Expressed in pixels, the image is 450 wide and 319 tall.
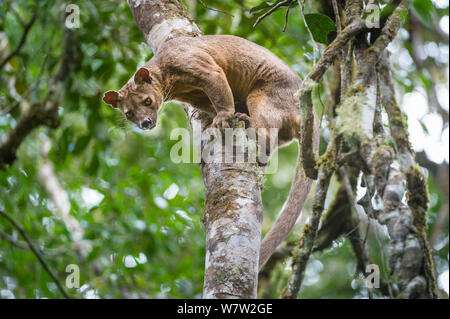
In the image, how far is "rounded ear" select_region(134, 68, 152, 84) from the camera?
12.1 ft

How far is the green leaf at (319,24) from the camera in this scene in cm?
272

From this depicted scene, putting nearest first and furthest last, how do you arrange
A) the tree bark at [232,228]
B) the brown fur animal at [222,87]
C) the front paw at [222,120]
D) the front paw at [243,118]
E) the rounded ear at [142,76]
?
the tree bark at [232,228] < the front paw at [222,120] < the front paw at [243,118] < the brown fur animal at [222,87] < the rounded ear at [142,76]

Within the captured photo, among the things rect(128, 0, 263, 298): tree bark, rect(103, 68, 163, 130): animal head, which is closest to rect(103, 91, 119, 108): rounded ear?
rect(103, 68, 163, 130): animal head

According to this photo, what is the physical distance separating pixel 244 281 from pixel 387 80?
145cm

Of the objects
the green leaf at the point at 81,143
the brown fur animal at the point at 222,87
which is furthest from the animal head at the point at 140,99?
the green leaf at the point at 81,143

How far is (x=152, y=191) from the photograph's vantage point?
5.93 meters

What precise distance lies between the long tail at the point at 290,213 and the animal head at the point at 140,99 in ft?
4.12

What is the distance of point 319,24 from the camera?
2.77 metres

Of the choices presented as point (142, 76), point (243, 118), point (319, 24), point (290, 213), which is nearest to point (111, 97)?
point (142, 76)

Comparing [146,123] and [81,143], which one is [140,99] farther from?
[81,143]

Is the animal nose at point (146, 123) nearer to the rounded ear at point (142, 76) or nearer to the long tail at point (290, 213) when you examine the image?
the rounded ear at point (142, 76)

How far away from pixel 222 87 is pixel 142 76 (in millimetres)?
678

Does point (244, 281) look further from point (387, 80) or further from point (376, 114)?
point (387, 80)
